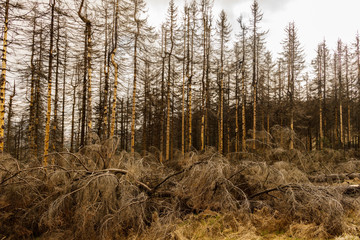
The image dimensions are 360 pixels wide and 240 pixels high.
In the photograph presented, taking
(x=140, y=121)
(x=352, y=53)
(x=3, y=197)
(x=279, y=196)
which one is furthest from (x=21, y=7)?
(x=352, y=53)

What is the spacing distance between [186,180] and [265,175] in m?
2.37

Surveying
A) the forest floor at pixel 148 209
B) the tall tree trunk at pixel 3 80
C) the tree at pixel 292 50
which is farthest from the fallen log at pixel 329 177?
the tree at pixel 292 50

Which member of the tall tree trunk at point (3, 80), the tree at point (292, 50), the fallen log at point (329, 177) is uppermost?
the tree at point (292, 50)

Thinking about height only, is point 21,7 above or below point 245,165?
above

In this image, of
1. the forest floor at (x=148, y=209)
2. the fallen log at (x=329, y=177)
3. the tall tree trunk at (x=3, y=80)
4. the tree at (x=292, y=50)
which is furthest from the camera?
the tree at (x=292, y=50)

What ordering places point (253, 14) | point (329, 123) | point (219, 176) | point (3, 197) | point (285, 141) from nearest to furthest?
point (3, 197), point (219, 176), point (285, 141), point (253, 14), point (329, 123)

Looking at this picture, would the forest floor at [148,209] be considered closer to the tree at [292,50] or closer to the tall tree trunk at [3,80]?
the tall tree trunk at [3,80]

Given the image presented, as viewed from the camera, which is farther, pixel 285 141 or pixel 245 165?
pixel 285 141

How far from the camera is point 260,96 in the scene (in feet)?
74.5

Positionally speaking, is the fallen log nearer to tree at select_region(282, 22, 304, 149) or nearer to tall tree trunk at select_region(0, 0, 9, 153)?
tall tree trunk at select_region(0, 0, 9, 153)

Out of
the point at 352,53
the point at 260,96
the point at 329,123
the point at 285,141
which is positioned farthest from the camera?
the point at 329,123

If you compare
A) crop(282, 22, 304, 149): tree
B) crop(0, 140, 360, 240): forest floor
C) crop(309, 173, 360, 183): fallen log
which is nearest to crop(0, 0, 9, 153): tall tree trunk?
crop(0, 140, 360, 240): forest floor

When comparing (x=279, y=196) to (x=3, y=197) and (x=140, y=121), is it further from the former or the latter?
(x=140, y=121)

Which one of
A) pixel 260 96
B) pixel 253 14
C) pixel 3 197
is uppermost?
pixel 253 14
